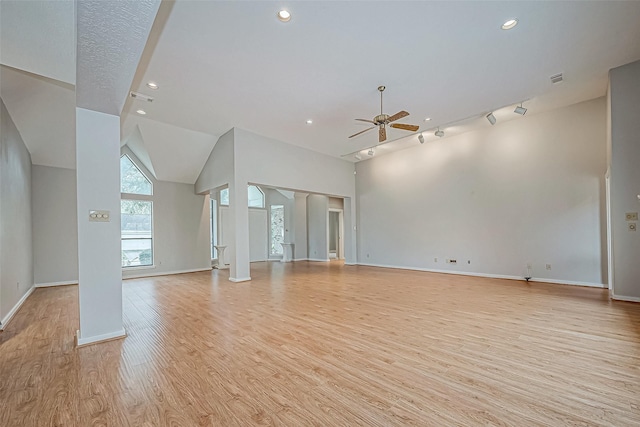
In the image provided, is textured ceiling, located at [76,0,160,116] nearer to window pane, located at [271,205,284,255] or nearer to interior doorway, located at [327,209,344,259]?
window pane, located at [271,205,284,255]

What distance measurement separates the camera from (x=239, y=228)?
626cm

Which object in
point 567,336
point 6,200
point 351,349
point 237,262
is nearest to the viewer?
point 351,349

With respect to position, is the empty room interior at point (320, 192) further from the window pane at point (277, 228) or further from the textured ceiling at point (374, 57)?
the window pane at point (277, 228)

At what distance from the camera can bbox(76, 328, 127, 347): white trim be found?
2797 millimetres

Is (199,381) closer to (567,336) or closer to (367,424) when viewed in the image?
(367,424)

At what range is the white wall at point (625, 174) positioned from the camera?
4.06 meters

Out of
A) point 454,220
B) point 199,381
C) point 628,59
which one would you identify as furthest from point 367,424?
point 454,220

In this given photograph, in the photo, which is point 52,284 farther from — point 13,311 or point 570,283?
point 570,283

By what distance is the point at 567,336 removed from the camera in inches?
111

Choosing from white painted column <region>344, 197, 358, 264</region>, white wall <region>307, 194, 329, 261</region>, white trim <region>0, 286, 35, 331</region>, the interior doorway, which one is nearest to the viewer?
white trim <region>0, 286, 35, 331</region>

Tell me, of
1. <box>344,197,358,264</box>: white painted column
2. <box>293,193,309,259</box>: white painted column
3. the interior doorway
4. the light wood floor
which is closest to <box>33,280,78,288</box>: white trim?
the light wood floor

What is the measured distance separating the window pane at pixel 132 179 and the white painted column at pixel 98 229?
199 inches

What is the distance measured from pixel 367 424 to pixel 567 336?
101 inches

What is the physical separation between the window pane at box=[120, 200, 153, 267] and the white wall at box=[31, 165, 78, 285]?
1.01 metres
